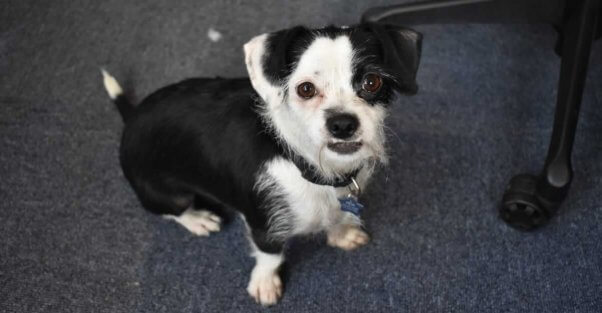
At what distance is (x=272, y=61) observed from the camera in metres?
0.98

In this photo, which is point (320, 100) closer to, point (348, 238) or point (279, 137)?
point (279, 137)

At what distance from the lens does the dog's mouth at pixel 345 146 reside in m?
0.97

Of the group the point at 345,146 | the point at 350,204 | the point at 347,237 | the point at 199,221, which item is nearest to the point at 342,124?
the point at 345,146

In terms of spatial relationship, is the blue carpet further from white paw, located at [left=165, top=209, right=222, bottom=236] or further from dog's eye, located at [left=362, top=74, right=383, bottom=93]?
dog's eye, located at [left=362, top=74, right=383, bottom=93]

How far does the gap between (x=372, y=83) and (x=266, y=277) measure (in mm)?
593

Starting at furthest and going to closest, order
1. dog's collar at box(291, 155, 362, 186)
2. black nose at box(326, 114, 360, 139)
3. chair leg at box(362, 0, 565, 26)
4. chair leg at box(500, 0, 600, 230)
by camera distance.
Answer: chair leg at box(362, 0, 565, 26) < chair leg at box(500, 0, 600, 230) < dog's collar at box(291, 155, 362, 186) < black nose at box(326, 114, 360, 139)

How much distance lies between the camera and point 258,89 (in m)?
1.00

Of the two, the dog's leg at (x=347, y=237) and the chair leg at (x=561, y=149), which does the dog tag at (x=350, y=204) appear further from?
the chair leg at (x=561, y=149)

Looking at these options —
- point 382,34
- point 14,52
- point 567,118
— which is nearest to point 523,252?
point 567,118

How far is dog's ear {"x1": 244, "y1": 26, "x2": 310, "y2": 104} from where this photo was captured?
0.98 metres

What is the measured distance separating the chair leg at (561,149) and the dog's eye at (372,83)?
0.57m

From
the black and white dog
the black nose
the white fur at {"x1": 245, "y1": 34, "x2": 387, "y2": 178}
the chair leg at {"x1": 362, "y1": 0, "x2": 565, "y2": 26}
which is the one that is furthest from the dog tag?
the chair leg at {"x1": 362, "y1": 0, "x2": 565, "y2": 26}

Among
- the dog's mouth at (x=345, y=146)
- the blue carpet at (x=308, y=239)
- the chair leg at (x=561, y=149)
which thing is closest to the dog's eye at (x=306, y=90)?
the dog's mouth at (x=345, y=146)

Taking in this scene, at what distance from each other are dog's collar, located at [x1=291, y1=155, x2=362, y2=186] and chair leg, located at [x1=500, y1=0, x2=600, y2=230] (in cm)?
51
